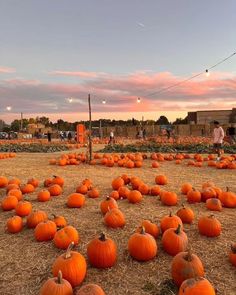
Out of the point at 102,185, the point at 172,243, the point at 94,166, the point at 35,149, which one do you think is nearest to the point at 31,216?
the point at 172,243

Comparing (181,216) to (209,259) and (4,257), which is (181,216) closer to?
(209,259)

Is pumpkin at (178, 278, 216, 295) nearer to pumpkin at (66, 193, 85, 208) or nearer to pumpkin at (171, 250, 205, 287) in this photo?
pumpkin at (171, 250, 205, 287)

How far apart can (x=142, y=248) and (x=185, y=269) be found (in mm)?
693

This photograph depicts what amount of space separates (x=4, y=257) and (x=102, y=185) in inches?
187

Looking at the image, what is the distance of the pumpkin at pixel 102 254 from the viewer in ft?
12.4

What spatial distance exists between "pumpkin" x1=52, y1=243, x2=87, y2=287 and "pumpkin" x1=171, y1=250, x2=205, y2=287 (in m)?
0.94

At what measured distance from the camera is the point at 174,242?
13.3ft

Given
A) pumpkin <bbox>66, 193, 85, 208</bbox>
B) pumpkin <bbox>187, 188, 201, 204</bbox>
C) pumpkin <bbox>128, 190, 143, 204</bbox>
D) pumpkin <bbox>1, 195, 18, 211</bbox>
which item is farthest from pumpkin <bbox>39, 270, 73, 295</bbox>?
pumpkin <bbox>187, 188, 201, 204</bbox>

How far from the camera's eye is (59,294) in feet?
9.71

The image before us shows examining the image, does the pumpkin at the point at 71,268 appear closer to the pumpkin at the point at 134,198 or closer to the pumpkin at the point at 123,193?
the pumpkin at the point at 134,198

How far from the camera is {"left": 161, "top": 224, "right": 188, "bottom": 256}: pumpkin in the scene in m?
4.05

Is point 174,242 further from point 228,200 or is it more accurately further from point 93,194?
point 93,194

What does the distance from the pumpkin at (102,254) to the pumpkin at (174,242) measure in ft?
2.25

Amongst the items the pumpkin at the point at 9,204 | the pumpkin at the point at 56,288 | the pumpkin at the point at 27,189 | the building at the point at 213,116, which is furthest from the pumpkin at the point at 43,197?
the building at the point at 213,116
